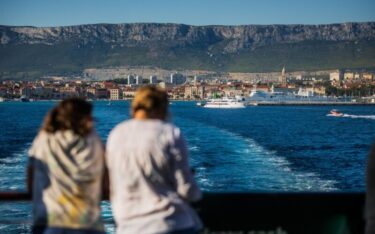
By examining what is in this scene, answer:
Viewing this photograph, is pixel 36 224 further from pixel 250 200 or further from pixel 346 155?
pixel 346 155

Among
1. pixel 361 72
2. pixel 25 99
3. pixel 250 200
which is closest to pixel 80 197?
pixel 250 200

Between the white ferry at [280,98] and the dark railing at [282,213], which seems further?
the white ferry at [280,98]

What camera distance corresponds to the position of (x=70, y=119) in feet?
9.36

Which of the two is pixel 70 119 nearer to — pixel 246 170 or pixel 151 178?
pixel 151 178

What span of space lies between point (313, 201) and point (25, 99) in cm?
15458

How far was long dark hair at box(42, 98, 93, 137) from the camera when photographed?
285 centimetres

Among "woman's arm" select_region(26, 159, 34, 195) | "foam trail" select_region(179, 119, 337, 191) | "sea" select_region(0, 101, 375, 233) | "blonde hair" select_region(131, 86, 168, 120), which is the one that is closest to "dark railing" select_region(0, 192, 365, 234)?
"woman's arm" select_region(26, 159, 34, 195)

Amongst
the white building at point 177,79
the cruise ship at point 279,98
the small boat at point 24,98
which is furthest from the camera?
the white building at point 177,79

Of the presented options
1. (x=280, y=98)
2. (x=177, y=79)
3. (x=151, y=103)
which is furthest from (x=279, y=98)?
(x=151, y=103)

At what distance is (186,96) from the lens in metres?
168

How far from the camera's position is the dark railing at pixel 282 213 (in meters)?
3.31

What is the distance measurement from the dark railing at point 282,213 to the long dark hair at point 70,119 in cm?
61

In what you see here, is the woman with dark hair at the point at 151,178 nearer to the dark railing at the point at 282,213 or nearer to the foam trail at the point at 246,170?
the dark railing at the point at 282,213

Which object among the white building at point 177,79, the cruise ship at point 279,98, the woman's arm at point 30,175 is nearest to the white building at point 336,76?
the white building at point 177,79
